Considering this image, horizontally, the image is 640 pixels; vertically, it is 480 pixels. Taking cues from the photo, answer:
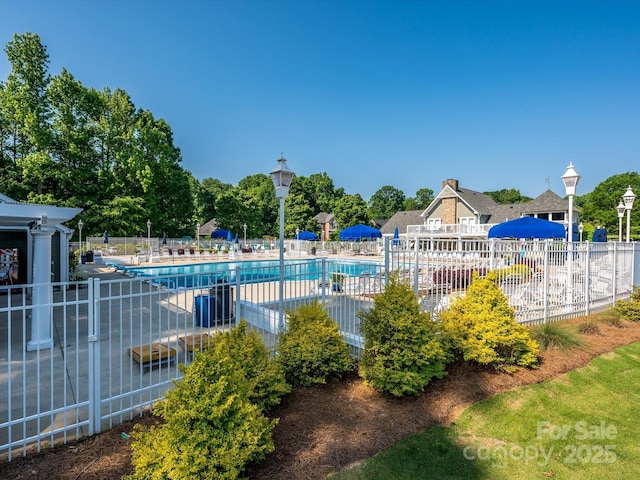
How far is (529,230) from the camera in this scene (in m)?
11.3

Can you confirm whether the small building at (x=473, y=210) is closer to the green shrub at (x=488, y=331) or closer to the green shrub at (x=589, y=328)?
the green shrub at (x=589, y=328)

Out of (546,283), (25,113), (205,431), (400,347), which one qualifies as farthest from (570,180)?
(25,113)

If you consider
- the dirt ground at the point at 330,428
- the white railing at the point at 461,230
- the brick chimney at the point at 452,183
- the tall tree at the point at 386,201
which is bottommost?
the dirt ground at the point at 330,428

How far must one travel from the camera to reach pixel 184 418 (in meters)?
2.42

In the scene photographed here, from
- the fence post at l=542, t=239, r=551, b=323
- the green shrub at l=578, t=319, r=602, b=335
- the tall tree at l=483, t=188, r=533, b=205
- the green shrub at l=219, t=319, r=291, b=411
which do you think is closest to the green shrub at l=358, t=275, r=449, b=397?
the green shrub at l=219, t=319, r=291, b=411

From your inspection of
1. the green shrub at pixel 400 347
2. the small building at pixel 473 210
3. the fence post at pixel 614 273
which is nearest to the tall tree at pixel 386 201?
the small building at pixel 473 210

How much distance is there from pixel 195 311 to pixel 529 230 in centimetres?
1092

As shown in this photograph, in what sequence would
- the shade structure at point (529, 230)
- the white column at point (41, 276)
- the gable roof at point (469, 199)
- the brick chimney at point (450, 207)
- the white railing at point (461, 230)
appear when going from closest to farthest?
the white column at point (41, 276)
the shade structure at point (529, 230)
the white railing at point (461, 230)
the gable roof at point (469, 199)
the brick chimney at point (450, 207)

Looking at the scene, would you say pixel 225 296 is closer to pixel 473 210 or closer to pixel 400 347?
pixel 400 347

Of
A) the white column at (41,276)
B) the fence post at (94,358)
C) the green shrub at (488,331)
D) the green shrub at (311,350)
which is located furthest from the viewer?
the white column at (41,276)

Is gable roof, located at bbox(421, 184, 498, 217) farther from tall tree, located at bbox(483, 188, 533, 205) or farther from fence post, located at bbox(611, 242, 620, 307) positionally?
tall tree, located at bbox(483, 188, 533, 205)

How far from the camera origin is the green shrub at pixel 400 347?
13.6ft

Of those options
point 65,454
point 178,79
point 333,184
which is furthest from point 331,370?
point 333,184

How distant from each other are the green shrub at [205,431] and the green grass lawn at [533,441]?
2.89 ft
